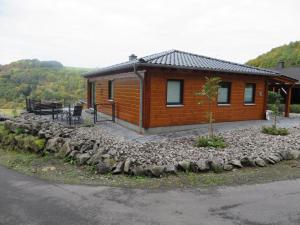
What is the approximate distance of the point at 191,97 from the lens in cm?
1227

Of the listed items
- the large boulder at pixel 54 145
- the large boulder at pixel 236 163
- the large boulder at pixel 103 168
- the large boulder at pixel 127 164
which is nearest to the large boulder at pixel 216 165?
the large boulder at pixel 236 163

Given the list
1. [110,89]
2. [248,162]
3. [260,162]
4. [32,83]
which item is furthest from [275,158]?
[32,83]

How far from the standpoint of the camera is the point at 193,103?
12383 mm

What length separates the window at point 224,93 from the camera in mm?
13500

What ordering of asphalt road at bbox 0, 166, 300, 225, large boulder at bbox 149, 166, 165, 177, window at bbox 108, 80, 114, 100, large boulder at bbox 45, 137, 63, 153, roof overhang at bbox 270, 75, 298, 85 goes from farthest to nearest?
roof overhang at bbox 270, 75, 298, 85, window at bbox 108, 80, 114, 100, large boulder at bbox 45, 137, 63, 153, large boulder at bbox 149, 166, 165, 177, asphalt road at bbox 0, 166, 300, 225

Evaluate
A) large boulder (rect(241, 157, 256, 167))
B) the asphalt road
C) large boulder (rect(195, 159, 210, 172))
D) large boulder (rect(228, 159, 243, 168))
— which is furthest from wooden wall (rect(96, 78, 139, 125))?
the asphalt road

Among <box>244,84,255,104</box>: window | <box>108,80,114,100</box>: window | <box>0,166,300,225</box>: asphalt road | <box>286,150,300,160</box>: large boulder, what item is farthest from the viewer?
<box>108,80,114,100</box>: window

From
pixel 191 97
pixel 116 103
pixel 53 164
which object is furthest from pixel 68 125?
pixel 191 97

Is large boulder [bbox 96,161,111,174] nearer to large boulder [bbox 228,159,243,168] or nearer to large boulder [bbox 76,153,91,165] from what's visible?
large boulder [bbox 76,153,91,165]

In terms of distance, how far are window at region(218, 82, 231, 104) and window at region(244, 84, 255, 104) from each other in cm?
152

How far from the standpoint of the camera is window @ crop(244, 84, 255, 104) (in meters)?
14.7

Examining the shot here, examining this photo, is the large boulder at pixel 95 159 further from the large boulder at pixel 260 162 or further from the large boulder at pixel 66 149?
the large boulder at pixel 260 162

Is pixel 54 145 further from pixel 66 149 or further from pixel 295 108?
pixel 295 108

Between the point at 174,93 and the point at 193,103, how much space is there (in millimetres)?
1120
